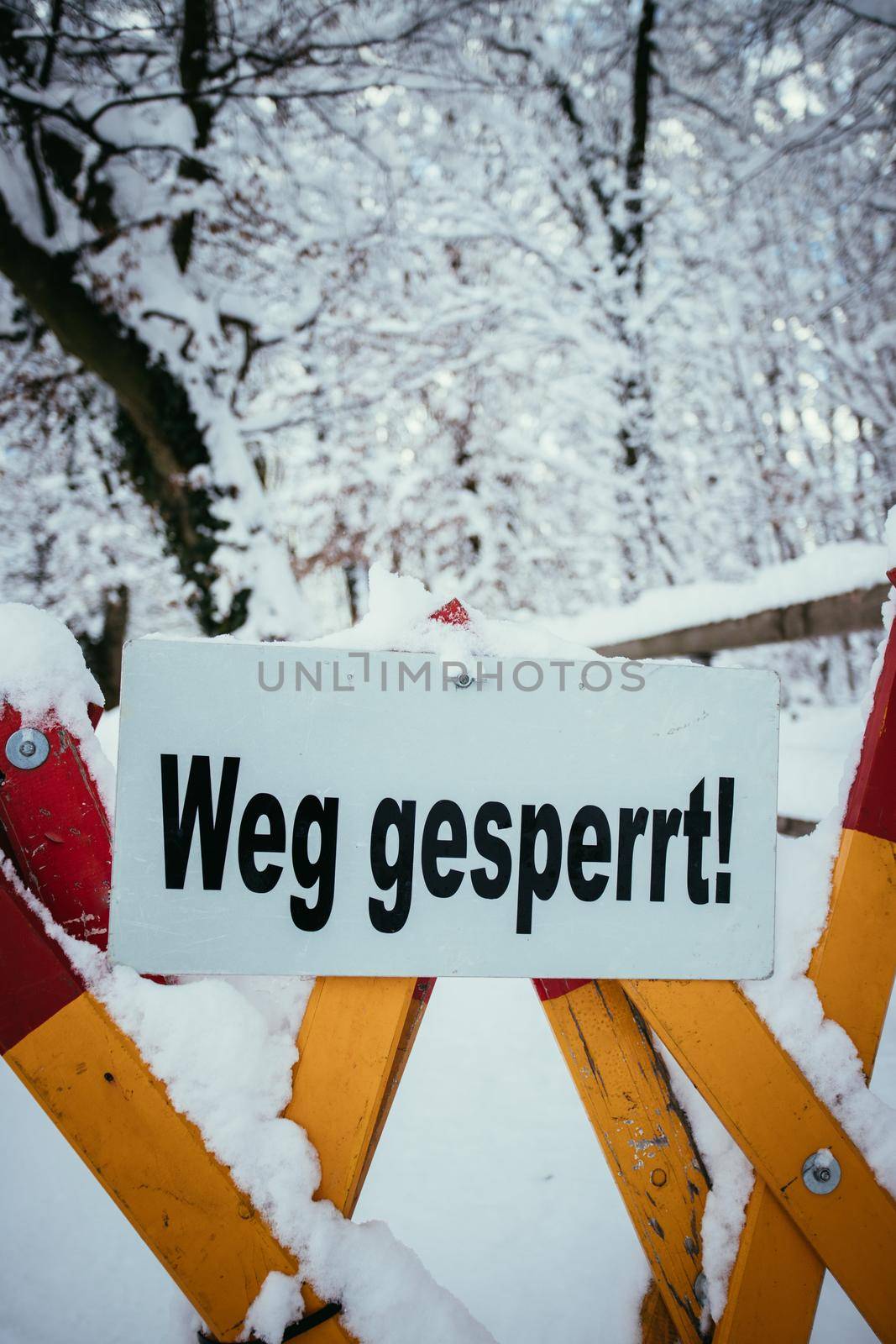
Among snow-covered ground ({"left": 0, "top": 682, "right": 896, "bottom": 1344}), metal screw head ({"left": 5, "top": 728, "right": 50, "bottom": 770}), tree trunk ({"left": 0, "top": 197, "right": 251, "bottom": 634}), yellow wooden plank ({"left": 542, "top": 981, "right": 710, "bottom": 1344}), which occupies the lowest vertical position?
snow-covered ground ({"left": 0, "top": 682, "right": 896, "bottom": 1344})

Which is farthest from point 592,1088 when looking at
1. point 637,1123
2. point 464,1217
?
point 464,1217

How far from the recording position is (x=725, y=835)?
0.89m

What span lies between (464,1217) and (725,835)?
129 centimetres

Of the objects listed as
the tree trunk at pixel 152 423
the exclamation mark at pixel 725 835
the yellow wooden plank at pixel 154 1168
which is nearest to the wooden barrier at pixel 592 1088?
the yellow wooden plank at pixel 154 1168

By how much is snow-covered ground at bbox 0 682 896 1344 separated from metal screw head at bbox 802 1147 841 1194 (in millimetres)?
353

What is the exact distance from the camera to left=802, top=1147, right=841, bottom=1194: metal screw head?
2.85 feet

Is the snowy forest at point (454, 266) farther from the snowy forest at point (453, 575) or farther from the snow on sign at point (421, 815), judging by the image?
the snow on sign at point (421, 815)

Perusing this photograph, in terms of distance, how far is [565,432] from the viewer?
7133 millimetres

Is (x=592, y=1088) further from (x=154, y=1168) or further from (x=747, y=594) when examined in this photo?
(x=747, y=594)

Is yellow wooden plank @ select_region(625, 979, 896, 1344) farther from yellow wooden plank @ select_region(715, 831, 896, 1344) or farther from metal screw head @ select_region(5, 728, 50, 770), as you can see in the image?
metal screw head @ select_region(5, 728, 50, 770)

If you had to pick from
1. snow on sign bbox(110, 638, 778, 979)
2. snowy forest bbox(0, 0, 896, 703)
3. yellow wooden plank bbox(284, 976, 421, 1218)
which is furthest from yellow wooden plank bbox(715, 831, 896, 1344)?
snowy forest bbox(0, 0, 896, 703)

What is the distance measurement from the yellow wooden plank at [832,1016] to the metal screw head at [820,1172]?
52 millimetres

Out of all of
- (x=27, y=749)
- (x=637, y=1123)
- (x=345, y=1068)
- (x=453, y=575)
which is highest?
(x=27, y=749)

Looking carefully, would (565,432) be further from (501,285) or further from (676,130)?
(676,130)
